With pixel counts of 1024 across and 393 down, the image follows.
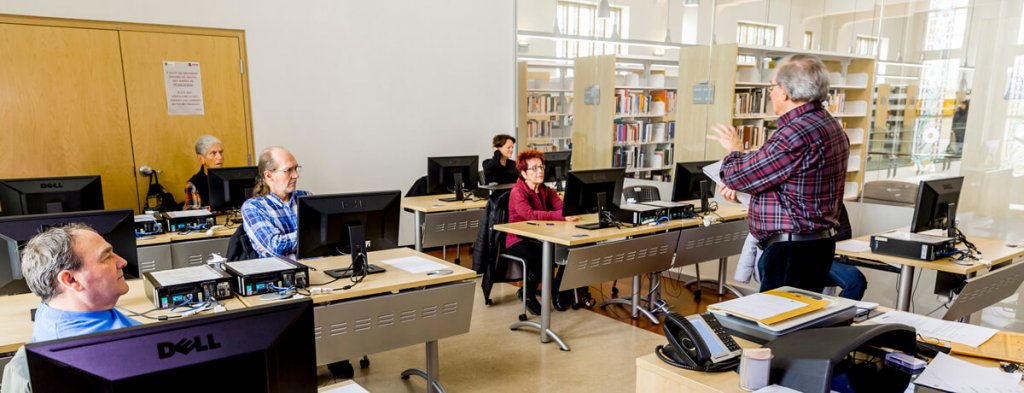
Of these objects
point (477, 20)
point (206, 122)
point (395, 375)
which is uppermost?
point (477, 20)

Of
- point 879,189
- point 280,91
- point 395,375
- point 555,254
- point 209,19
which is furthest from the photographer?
point 280,91

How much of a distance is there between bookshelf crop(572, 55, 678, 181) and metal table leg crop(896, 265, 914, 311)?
401 centimetres

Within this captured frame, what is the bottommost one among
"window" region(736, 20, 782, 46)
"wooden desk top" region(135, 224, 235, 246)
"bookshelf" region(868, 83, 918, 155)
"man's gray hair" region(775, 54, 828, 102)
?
"wooden desk top" region(135, 224, 235, 246)

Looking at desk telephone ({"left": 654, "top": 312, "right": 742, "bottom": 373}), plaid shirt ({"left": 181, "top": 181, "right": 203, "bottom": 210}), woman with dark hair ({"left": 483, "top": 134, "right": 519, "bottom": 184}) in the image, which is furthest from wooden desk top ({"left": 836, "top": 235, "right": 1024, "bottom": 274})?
plaid shirt ({"left": 181, "top": 181, "right": 203, "bottom": 210})

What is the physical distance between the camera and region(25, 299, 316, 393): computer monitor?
97 centimetres

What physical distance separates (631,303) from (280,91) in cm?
383

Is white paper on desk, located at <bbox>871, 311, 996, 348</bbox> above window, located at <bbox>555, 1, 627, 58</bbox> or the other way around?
the other way around

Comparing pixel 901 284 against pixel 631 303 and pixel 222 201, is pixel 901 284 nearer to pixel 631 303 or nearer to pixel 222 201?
pixel 631 303

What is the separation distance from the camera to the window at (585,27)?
24.6ft

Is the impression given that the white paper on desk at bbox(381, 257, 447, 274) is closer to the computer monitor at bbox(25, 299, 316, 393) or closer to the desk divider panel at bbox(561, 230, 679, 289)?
the desk divider panel at bbox(561, 230, 679, 289)

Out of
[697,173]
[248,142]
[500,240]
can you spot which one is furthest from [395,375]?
[248,142]

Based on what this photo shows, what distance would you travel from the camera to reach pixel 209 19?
5.48m

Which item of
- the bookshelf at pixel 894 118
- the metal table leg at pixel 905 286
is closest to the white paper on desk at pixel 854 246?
the metal table leg at pixel 905 286

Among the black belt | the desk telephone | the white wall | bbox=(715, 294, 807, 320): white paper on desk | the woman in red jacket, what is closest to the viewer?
the desk telephone
